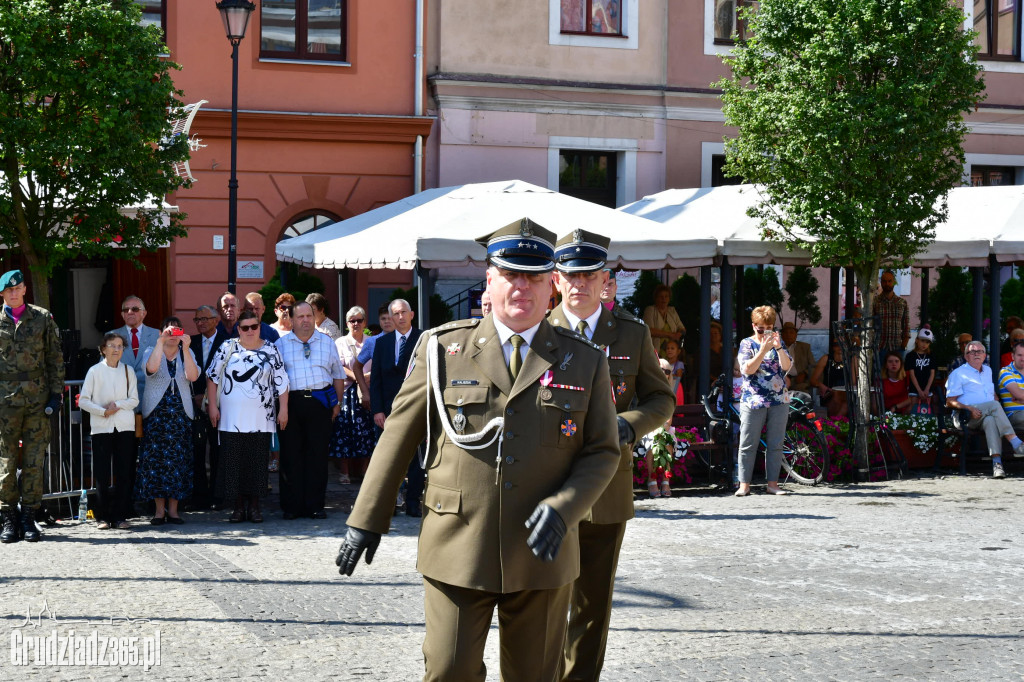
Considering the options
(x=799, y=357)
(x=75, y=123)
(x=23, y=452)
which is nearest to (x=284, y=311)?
(x=75, y=123)

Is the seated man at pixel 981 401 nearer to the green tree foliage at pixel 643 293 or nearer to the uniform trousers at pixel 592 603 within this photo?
the green tree foliage at pixel 643 293

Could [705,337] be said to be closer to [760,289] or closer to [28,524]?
[760,289]

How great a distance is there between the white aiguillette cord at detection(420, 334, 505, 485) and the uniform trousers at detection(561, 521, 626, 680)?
49.3 inches

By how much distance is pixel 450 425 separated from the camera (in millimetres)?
4473

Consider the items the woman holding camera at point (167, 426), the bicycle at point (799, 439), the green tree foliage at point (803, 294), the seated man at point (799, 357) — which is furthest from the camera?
the green tree foliage at point (803, 294)

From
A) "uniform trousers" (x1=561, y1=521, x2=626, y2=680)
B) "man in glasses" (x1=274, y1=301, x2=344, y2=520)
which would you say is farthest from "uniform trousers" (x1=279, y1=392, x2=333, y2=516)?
"uniform trousers" (x1=561, y1=521, x2=626, y2=680)

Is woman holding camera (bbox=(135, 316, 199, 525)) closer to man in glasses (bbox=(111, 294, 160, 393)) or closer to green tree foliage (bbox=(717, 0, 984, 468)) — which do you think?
man in glasses (bbox=(111, 294, 160, 393))

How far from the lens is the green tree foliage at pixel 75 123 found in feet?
35.3

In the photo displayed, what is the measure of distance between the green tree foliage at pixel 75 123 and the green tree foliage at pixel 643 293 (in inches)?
336

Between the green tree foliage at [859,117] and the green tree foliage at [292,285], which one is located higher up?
the green tree foliage at [859,117]

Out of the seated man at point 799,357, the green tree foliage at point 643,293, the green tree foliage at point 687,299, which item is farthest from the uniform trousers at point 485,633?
the green tree foliage at point 687,299

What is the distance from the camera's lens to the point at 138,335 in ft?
36.4

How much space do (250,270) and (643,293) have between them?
19.3ft

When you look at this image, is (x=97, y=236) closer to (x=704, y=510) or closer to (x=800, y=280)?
(x=704, y=510)
